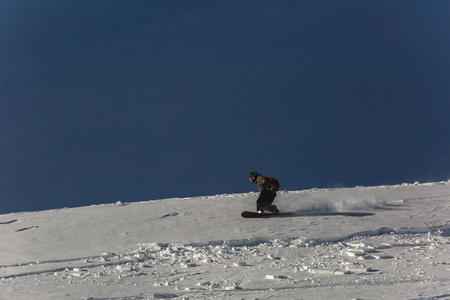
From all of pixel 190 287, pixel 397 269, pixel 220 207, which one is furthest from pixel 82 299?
pixel 220 207

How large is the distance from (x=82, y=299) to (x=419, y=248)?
22.3 feet

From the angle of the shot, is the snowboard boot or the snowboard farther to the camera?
the snowboard boot

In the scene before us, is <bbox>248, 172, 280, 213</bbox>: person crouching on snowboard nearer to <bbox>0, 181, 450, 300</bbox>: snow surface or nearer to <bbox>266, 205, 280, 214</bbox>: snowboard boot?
<bbox>266, 205, 280, 214</bbox>: snowboard boot

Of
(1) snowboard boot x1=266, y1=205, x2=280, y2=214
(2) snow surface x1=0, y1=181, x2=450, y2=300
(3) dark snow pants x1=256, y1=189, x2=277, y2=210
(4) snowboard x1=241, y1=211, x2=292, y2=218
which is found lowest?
(2) snow surface x1=0, y1=181, x2=450, y2=300

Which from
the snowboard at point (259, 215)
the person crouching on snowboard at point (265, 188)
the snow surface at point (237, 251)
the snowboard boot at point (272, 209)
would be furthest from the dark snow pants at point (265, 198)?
the snow surface at point (237, 251)

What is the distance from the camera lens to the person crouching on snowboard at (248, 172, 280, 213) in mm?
13781

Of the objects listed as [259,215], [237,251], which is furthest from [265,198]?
[237,251]

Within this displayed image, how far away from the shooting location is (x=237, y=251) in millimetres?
10258

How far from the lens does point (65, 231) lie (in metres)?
14.0

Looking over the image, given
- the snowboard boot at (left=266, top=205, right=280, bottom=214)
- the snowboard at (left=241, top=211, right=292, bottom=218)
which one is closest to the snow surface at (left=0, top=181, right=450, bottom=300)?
the snowboard at (left=241, top=211, right=292, bottom=218)

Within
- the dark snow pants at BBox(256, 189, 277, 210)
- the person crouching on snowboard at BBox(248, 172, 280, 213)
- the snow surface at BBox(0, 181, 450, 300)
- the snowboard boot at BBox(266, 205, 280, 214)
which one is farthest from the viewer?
the snowboard boot at BBox(266, 205, 280, 214)

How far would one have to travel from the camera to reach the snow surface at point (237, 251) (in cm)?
764

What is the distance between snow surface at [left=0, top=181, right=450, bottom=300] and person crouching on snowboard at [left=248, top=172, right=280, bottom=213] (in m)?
0.74

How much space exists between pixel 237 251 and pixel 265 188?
12.9 ft
